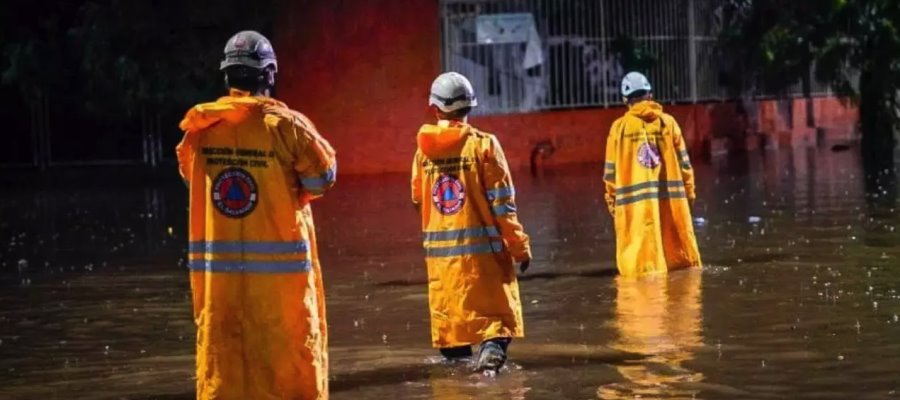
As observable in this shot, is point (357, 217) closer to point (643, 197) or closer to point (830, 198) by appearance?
point (830, 198)

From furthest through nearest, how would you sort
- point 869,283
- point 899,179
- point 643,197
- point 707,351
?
point 899,179 < point 643,197 < point 869,283 < point 707,351

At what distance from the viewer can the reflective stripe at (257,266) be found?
25.0 feet

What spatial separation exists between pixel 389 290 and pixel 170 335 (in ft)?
8.19

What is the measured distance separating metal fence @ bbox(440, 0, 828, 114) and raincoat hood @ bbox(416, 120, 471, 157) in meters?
19.1

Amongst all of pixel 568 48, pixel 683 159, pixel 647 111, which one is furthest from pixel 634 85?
pixel 568 48

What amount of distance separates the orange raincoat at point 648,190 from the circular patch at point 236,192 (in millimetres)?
6091

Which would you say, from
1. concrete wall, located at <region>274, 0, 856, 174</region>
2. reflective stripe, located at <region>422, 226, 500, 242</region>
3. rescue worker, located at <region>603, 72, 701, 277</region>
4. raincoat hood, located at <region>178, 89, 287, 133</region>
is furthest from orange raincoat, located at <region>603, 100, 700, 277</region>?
concrete wall, located at <region>274, 0, 856, 174</region>

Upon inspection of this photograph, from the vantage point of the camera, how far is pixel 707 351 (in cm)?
985

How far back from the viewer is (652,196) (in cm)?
1331

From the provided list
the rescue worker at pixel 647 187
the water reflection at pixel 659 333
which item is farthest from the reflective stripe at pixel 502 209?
the rescue worker at pixel 647 187

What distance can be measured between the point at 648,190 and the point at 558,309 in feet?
5.51

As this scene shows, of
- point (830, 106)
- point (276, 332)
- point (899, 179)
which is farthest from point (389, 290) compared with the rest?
point (830, 106)

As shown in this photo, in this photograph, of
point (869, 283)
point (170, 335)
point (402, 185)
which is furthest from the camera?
point (402, 185)

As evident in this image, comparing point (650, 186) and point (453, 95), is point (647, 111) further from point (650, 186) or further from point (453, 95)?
point (453, 95)
